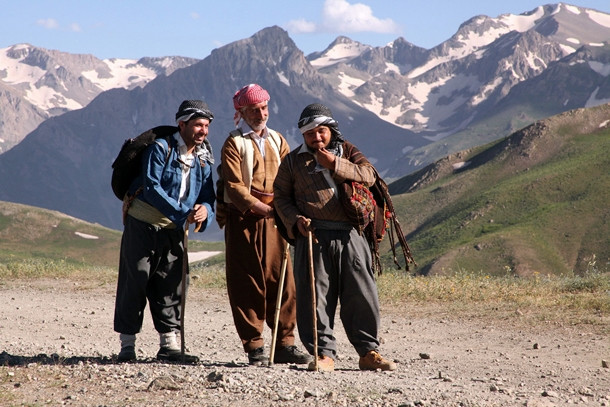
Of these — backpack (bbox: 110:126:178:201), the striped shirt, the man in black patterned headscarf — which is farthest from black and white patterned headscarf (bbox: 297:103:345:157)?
backpack (bbox: 110:126:178:201)

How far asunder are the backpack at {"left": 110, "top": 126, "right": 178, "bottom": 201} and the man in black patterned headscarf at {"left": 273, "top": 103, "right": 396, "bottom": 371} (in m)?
1.22

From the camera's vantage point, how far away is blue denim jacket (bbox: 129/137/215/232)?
730 cm

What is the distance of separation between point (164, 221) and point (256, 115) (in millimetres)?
1281

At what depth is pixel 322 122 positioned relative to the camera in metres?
7.00

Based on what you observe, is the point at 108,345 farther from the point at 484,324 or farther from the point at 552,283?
the point at 552,283

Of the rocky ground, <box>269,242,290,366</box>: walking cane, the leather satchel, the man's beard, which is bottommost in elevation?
the rocky ground

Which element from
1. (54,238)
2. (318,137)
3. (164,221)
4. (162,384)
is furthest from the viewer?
(54,238)

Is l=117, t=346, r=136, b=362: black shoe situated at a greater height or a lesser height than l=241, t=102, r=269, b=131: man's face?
lesser

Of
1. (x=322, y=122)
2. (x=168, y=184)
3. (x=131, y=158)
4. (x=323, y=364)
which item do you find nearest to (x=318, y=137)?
(x=322, y=122)

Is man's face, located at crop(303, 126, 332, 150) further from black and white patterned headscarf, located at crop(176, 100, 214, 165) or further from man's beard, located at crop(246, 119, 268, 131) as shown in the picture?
black and white patterned headscarf, located at crop(176, 100, 214, 165)

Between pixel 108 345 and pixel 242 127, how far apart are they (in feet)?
11.5

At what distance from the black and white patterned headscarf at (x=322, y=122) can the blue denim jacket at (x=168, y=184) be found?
1.06 m

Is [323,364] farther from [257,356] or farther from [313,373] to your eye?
[257,356]

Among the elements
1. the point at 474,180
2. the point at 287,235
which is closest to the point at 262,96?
the point at 287,235
